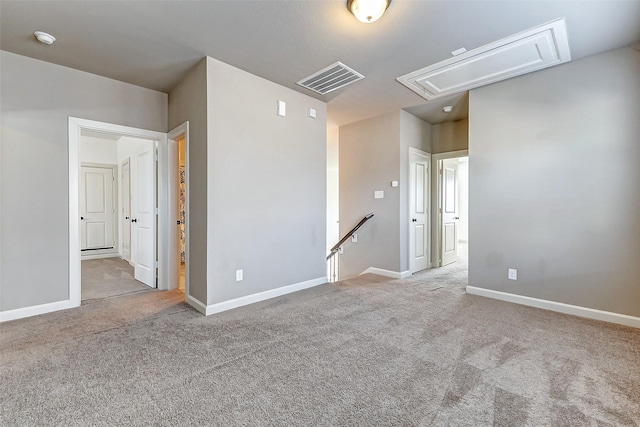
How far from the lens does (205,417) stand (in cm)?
151

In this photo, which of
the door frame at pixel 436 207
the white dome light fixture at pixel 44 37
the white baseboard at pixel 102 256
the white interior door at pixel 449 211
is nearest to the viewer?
the white dome light fixture at pixel 44 37

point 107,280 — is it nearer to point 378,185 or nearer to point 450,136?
point 378,185

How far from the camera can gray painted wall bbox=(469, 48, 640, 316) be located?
276cm

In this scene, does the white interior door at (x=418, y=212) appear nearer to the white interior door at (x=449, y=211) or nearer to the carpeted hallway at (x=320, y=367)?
the white interior door at (x=449, y=211)

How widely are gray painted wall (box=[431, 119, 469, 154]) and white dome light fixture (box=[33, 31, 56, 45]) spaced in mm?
5280

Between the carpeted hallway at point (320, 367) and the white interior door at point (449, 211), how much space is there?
2.43m

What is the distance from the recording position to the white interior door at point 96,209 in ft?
20.7

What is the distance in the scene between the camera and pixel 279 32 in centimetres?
255

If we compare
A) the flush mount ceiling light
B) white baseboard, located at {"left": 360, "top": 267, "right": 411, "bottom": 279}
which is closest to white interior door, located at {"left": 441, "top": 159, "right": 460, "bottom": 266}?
white baseboard, located at {"left": 360, "top": 267, "right": 411, "bottom": 279}

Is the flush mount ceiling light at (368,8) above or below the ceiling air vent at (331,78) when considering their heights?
below

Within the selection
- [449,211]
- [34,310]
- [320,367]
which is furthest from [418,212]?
[34,310]

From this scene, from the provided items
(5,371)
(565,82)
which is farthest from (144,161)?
(565,82)

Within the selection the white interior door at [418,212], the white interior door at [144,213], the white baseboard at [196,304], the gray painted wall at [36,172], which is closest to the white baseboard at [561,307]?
the white interior door at [418,212]

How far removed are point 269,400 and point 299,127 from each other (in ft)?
10.3
